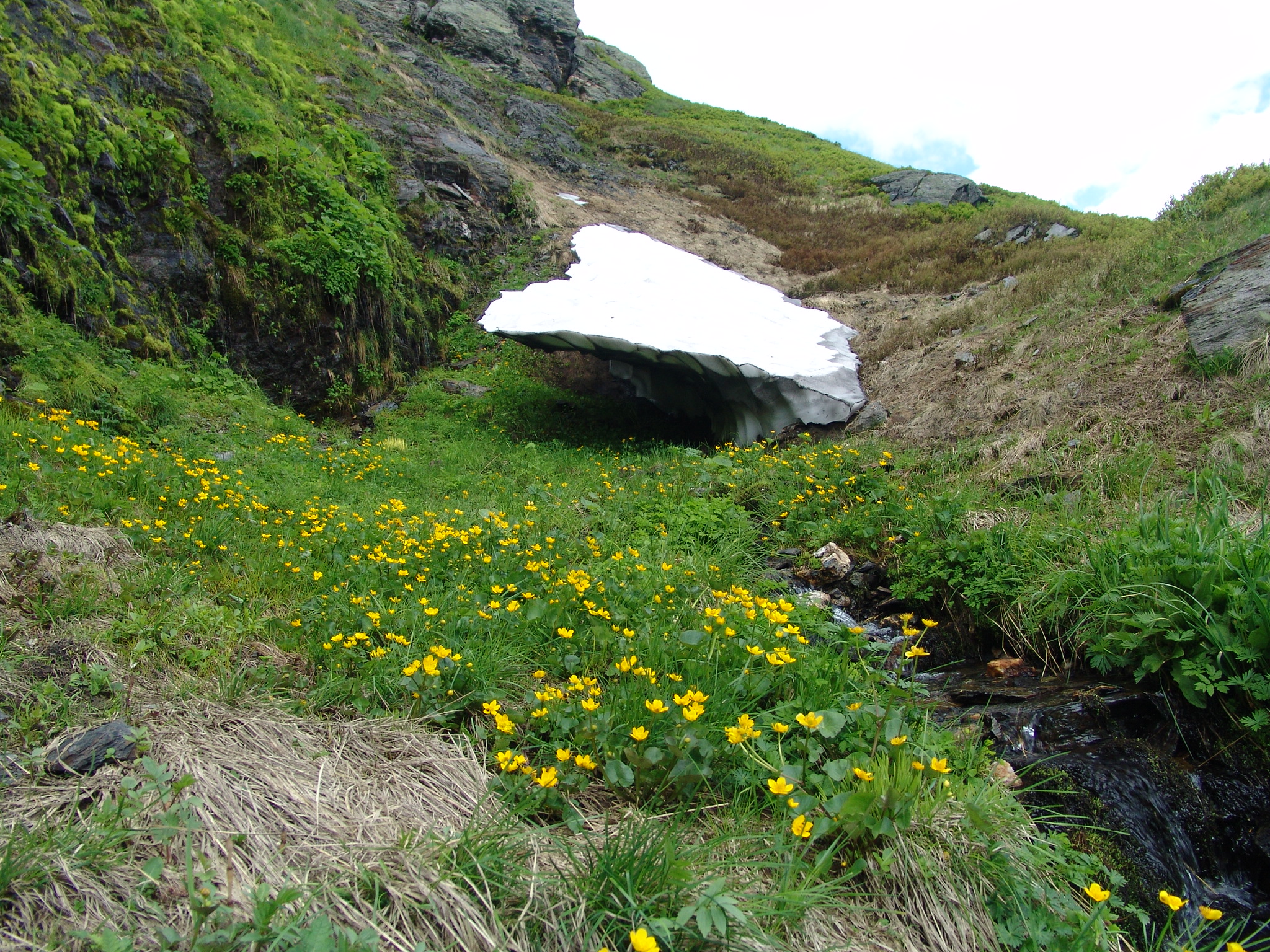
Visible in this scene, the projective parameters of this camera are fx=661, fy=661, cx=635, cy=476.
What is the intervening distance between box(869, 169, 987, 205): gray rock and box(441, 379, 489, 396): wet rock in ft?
51.2

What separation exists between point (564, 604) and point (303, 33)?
1581cm

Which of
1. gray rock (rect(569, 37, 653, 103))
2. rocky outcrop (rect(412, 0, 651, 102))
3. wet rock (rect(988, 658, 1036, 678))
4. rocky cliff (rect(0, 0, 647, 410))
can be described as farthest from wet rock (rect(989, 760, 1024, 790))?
gray rock (rect(569, 37, 653, 103))

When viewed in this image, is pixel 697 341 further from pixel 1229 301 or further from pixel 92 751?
pixel 92 751

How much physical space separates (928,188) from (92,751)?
23.2 meters

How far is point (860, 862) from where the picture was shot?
6.16 ft

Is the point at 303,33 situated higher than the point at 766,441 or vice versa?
the point at 303,33

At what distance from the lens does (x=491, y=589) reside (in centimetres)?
353

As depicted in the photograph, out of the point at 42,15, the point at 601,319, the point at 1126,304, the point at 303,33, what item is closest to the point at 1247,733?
the point at 1126,304

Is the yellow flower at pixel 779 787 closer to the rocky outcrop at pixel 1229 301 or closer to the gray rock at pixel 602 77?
the rocky outcrop at pixel 1229 301

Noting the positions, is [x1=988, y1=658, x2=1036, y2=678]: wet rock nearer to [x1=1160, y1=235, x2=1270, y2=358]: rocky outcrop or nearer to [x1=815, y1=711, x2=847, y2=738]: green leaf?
[x1=815, y1=711, x2=847, y2=738]: green leaf

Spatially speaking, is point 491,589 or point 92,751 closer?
point 92,751

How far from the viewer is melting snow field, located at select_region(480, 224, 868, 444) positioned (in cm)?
845

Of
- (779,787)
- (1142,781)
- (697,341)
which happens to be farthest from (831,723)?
(697,341)

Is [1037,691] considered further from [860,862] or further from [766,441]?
[766,441]
